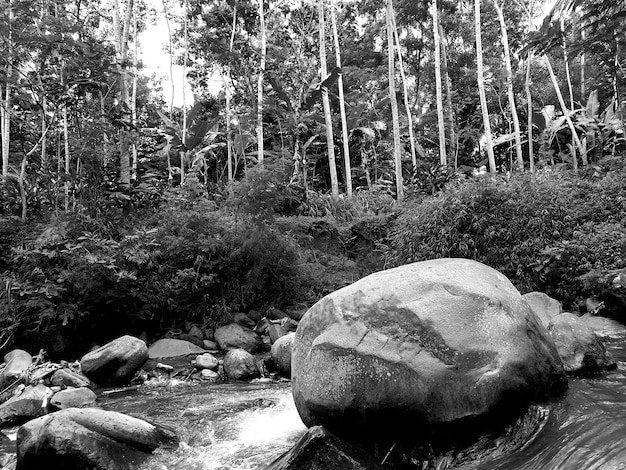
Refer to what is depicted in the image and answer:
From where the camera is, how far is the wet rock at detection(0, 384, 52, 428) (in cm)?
536

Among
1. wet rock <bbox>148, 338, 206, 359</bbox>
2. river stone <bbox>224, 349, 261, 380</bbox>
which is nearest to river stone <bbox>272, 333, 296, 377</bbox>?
river stone <bbox>224, 349, 261, 380</bbox>

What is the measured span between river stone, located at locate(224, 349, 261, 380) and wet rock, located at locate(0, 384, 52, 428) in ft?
7.97

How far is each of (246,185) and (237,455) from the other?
7.11 meters

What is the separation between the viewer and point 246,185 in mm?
10688

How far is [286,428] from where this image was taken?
15.7ft

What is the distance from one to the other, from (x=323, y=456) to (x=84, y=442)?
1.99 metres

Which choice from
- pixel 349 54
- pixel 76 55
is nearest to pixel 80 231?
pixel 76 55

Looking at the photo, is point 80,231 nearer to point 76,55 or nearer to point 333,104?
point 76,55

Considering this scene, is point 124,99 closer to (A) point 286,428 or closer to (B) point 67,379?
(B) point 67,379

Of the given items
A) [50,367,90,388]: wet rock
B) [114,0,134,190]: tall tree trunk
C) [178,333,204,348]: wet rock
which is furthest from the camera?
[114,0,134,190]: tall tree trunk

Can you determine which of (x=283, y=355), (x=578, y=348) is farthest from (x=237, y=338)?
(x=578, y=348)

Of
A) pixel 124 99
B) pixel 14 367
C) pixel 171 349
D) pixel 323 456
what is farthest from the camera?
pixel 124 99

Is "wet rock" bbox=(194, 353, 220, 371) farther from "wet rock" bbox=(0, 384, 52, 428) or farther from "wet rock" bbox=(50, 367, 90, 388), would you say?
"wet rock" bbox=(0, 384, 52, 428)

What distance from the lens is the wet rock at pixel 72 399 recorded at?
5.66 m
